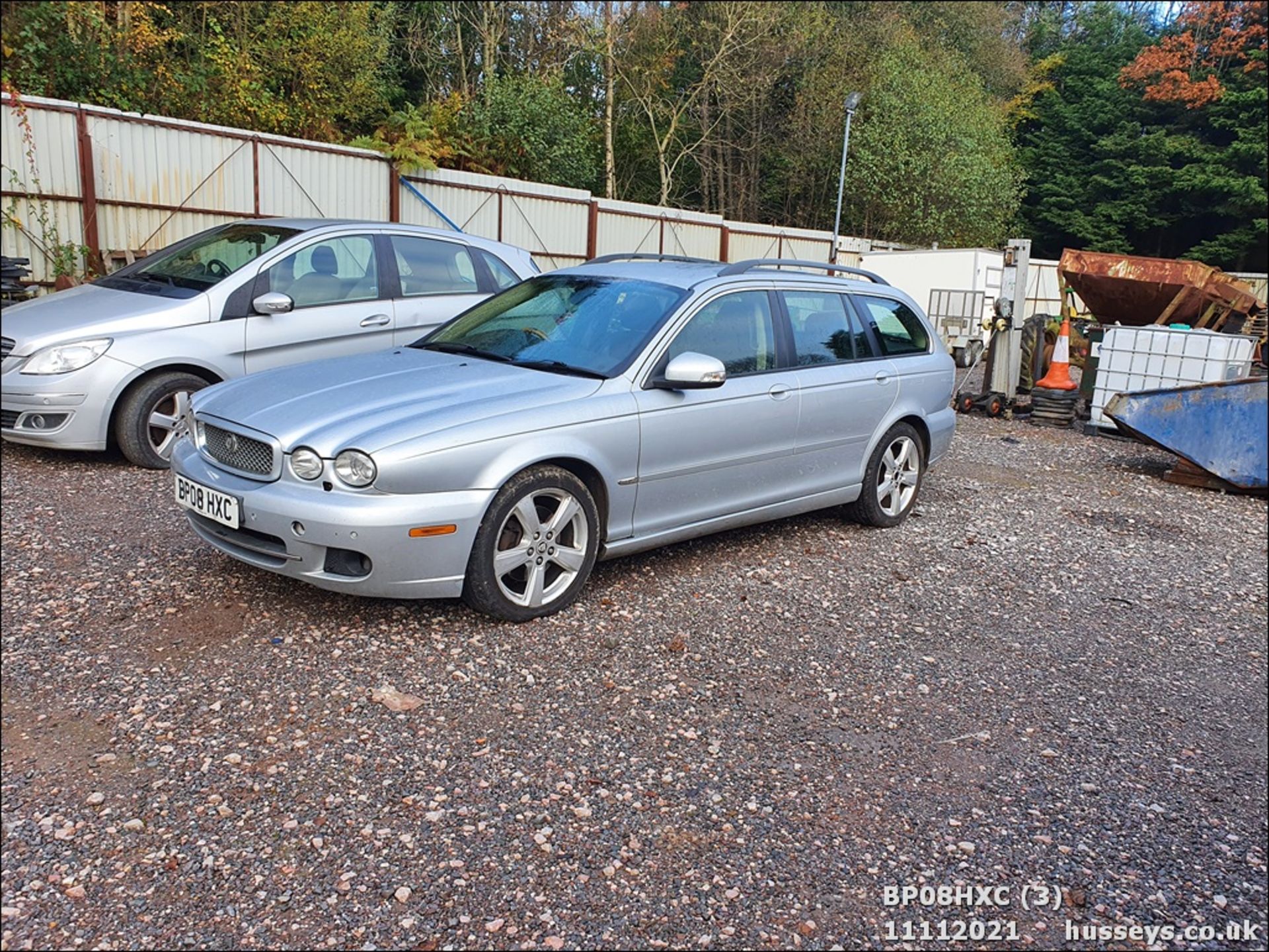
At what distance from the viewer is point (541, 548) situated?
14.4ft

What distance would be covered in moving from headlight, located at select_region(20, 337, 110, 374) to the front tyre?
335cm

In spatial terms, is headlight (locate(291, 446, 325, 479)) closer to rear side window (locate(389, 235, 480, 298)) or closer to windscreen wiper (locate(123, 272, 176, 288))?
windscreen wiper (locate(123, 272, 176, 288))

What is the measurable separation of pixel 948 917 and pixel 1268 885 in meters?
0.98

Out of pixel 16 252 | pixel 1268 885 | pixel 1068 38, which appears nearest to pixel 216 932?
pixel 1268 885

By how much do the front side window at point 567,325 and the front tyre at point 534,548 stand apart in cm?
67

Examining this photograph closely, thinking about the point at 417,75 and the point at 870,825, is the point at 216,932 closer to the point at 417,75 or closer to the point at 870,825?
the point at 870,825

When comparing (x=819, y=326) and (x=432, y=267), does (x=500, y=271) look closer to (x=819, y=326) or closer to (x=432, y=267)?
(x=432, y=267)

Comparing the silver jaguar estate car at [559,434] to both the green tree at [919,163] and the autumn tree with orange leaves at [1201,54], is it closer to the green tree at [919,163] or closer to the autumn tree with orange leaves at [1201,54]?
the green tree at [919,163]

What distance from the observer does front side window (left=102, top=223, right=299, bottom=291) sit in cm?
687

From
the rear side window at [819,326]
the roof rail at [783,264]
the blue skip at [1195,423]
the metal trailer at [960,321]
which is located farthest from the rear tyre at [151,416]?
the metal trailer at [960,321]

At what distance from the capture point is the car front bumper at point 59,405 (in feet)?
19.4

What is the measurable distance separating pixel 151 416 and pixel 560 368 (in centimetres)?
312

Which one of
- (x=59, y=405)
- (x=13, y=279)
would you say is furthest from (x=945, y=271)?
(x=59, y=405)

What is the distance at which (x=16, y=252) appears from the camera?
11.6m
